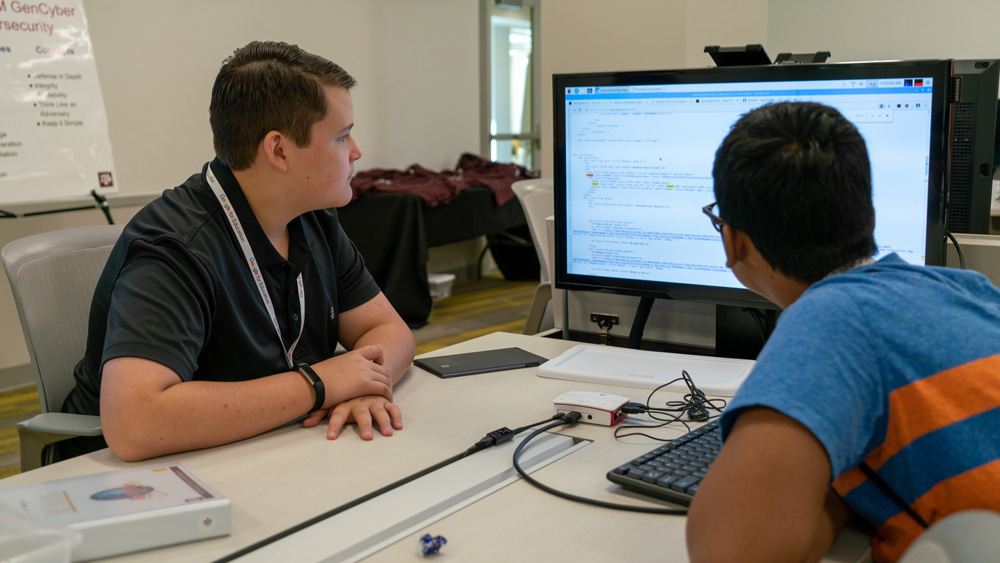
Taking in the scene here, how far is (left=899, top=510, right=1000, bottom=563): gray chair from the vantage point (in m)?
0.51

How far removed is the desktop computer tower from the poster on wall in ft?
10.9

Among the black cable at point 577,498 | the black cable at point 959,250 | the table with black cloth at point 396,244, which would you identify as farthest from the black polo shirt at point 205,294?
the table with black cloth at point 396,244

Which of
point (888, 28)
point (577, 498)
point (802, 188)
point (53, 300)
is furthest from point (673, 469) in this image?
point (888, 28)

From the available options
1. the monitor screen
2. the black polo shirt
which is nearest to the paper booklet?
the black polo shirt

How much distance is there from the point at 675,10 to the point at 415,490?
109 inches

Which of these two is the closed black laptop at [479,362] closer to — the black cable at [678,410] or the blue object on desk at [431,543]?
the black cable at [678,410]

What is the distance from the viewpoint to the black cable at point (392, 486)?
83 centimetres

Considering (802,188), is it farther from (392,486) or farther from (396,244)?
(396,244)

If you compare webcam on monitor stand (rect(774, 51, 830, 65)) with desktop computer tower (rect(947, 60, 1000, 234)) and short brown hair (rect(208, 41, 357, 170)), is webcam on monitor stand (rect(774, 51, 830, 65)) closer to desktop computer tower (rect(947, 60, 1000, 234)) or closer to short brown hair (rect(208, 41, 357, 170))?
desktop computer tower (rect(947, 60, 1000, 234))

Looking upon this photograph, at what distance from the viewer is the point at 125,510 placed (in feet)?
2.74

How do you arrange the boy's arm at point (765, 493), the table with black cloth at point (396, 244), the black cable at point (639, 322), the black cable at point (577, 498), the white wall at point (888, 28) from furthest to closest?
the white wall at point (888, 28) → the table with black cloth at point (396, 244) → the black cable at point (639, 322) → the black cable at point (577, 498) → the boy's arm at point (765, 493)

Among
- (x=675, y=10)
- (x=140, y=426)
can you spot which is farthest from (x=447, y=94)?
(x=140, y=426)

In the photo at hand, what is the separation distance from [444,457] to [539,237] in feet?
3.89

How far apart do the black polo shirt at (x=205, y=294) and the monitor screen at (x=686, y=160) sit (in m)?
0.47
